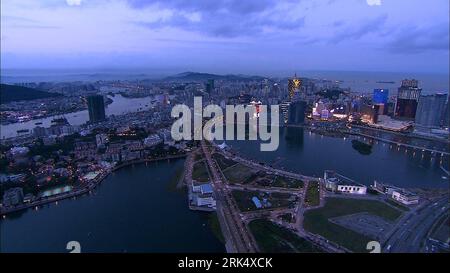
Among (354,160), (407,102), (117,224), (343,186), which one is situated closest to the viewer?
(117,224)

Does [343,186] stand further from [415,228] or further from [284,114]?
[284,114]

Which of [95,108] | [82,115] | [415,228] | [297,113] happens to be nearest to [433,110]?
[297,113]

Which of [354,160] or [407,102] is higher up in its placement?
[407,102]

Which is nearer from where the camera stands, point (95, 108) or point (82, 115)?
point (95, 108)

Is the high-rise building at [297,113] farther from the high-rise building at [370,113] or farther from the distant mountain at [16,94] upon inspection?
the distant mountain at [16,94]

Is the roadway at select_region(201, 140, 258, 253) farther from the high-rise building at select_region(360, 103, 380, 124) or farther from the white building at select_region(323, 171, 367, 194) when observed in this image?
the high-rise building at select_region(360, 103, 380, 124)
